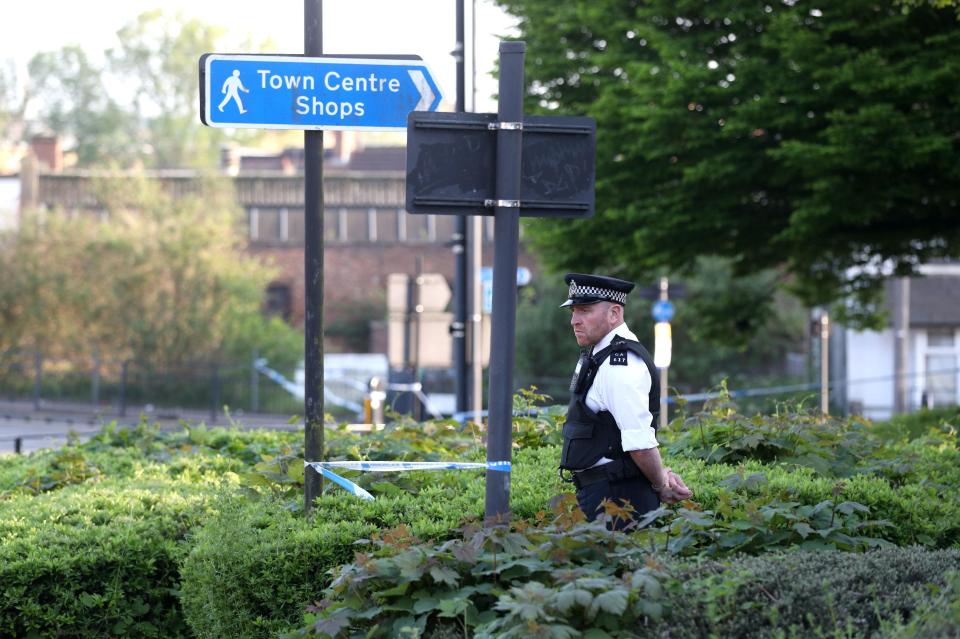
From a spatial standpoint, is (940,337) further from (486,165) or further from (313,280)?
(486,165)

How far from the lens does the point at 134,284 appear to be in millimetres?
35250

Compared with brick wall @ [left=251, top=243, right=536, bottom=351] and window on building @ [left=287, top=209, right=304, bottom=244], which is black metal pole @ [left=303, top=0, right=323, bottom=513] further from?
window on building @ [left=287, top=209, right=304, bottom=244]

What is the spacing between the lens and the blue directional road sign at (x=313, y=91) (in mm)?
6332

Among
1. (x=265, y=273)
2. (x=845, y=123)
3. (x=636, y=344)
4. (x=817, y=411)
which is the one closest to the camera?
(x=636, y=344)

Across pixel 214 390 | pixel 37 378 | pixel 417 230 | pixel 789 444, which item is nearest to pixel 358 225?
pixel 417 230

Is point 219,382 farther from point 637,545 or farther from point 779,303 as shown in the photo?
point 637,545

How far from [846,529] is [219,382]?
2829 centimetres

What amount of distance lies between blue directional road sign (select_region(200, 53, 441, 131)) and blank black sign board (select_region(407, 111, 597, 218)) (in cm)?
96

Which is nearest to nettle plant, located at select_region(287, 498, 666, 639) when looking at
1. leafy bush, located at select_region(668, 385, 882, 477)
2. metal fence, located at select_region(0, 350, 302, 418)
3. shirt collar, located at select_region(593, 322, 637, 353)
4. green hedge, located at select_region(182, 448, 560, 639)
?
green hedge, located at select_region(182, 448, 560, 639)

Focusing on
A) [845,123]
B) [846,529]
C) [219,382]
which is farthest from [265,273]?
[846,529]

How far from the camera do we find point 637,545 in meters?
4.91

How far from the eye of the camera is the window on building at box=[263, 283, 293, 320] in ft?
165

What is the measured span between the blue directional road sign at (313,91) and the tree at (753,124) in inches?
379

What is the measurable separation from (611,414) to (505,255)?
95 cm
